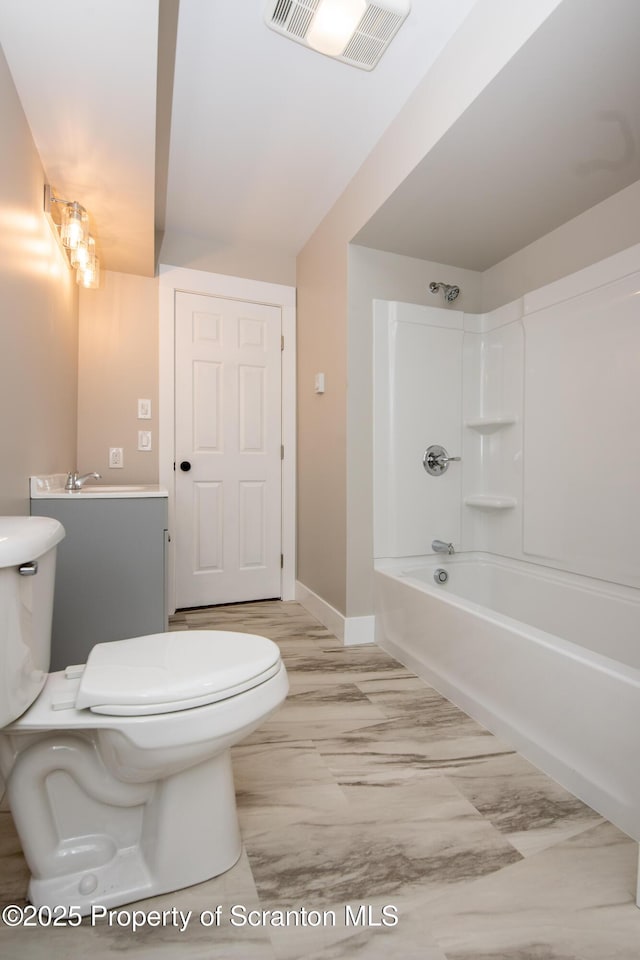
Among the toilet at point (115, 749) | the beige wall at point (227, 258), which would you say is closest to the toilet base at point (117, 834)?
the toilet at point (115, 749)

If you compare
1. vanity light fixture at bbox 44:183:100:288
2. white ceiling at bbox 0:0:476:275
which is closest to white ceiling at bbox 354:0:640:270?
white ceiling at bbox 0:0:476:275

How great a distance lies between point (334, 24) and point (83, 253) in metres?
1.25

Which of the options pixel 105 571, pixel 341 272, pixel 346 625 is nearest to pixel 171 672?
pixel 105 571

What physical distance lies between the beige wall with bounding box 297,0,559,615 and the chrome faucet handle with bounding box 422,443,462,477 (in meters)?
0.42

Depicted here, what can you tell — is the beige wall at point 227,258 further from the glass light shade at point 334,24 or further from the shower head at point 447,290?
the glass light shade at point 334,24

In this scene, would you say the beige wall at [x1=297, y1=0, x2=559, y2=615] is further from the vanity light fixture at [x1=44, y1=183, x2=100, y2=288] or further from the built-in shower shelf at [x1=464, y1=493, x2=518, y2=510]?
the vanity light fixture at [x1=44, y1=183, x2=100, y2=288]

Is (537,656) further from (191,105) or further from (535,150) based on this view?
(191,105)

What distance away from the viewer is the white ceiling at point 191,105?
129 centimetres

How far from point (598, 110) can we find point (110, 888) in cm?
235

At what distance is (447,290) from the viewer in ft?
8.25

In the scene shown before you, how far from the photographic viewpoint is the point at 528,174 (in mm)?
1759

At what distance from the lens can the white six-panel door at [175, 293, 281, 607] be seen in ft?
9.29

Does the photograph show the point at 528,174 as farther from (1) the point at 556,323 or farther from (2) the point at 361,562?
(2) the point at 361,562

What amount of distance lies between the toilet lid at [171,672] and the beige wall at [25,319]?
0.74 meters
